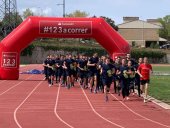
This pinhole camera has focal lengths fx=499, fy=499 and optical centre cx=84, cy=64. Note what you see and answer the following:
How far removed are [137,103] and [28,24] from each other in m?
13.8

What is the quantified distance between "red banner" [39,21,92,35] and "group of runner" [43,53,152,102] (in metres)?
3.04

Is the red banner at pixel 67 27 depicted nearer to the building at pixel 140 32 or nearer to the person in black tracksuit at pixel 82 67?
the person in black tracksuit at pixel 82 67

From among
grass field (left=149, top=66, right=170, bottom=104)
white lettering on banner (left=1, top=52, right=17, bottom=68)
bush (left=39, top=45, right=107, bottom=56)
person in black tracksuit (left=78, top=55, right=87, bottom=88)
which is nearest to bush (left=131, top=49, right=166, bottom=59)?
bush (left=39, top=45, right=107, bottom=56)

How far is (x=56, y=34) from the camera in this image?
1222 inches

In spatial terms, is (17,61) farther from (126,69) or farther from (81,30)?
(126,69)

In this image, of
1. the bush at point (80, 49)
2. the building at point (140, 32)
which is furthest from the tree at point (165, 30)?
the bush at point (80, 49)

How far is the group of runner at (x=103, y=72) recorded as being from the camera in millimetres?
18953

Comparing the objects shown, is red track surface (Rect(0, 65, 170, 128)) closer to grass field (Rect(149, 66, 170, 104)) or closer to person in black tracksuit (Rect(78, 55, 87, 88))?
grass field (Rect(149, 66, 170, 104))

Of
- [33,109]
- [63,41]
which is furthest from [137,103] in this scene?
[63,41]

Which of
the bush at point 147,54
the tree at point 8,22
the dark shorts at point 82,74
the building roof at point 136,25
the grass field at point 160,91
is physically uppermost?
the building roof at point 136,25

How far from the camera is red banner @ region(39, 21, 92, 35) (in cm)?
3069

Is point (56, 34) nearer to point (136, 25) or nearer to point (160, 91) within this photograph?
point (160, 91)

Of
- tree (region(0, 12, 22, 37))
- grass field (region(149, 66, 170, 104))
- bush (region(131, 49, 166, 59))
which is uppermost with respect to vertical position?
tree (region(0, 12, 22, 37))

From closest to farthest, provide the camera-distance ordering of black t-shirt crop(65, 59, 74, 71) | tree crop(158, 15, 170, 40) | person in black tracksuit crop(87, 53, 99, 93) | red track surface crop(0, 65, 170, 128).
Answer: red track surface crop(0, 65, 170, 128)
person in black tracksuit crop(87, 53, 99, 93)
black t-shirt crop(65, 59, 74, 71)
tree crop(158, 15, 170, 40)
